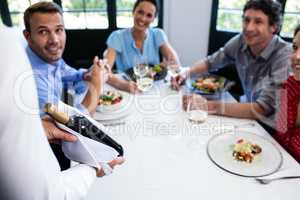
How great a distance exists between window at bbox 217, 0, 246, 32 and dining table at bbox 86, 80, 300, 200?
6.41ft

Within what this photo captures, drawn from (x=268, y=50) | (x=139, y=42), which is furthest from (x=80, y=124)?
(x=139, y=42)

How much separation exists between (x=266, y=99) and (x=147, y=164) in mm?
684

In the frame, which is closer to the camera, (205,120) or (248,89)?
(205,120)

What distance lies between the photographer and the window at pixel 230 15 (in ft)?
9.55

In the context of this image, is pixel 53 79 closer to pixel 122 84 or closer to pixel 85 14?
pixel 122 84

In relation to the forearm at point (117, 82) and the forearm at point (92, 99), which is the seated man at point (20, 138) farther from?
the forearm at point (117, 82)

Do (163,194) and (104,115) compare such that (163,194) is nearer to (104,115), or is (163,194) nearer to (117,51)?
(104,115)

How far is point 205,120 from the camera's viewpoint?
4.11 ft

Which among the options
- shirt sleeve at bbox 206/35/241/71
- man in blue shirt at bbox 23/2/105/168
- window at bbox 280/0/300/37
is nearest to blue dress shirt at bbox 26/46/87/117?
man in blue shirt at bbox 23/2/105/168

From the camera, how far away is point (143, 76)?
154 centimetres

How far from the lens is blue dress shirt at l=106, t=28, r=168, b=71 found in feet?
6.60

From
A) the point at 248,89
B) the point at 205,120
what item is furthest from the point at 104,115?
the point at 248,89

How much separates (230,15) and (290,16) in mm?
596

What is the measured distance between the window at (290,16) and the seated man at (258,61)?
3.99ft
